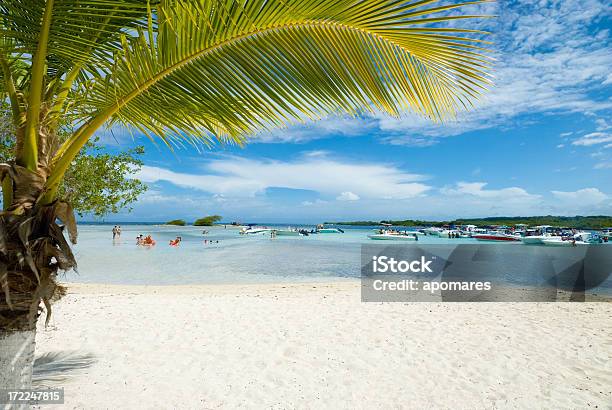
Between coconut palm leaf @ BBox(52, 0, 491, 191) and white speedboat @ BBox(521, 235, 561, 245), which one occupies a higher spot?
coconut palm leaf @ BBox(52, 0, 491, 191)

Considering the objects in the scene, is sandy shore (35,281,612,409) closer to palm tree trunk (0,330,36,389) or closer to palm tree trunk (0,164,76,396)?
palm tree trunk (0,330,36,389)

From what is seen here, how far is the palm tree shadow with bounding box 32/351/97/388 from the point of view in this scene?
4.09 meters

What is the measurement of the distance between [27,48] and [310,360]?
A: 4.38 meters

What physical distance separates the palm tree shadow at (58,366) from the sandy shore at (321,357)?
0.02 meters

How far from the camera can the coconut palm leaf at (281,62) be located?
1.95 meters

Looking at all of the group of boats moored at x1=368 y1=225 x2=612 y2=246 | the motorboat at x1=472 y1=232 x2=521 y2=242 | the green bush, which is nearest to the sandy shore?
the group of boats moored at x1=368 y1=225 x2=612 y2=246

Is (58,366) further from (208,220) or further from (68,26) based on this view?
(208,220)

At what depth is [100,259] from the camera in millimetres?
21875

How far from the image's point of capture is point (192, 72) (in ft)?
7.33

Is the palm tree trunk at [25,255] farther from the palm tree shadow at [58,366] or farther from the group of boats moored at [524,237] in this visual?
the group of boats moored at [524,237]

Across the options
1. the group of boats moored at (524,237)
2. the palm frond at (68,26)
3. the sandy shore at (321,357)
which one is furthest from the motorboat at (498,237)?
the palm frond at (68,26)

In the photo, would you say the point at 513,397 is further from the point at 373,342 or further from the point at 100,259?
the point at 100,259

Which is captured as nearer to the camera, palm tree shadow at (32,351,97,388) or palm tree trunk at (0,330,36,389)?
palm tree trunk at (0,330,36,389)

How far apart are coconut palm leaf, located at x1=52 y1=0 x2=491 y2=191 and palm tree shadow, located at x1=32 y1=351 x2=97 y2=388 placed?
3.00 m
